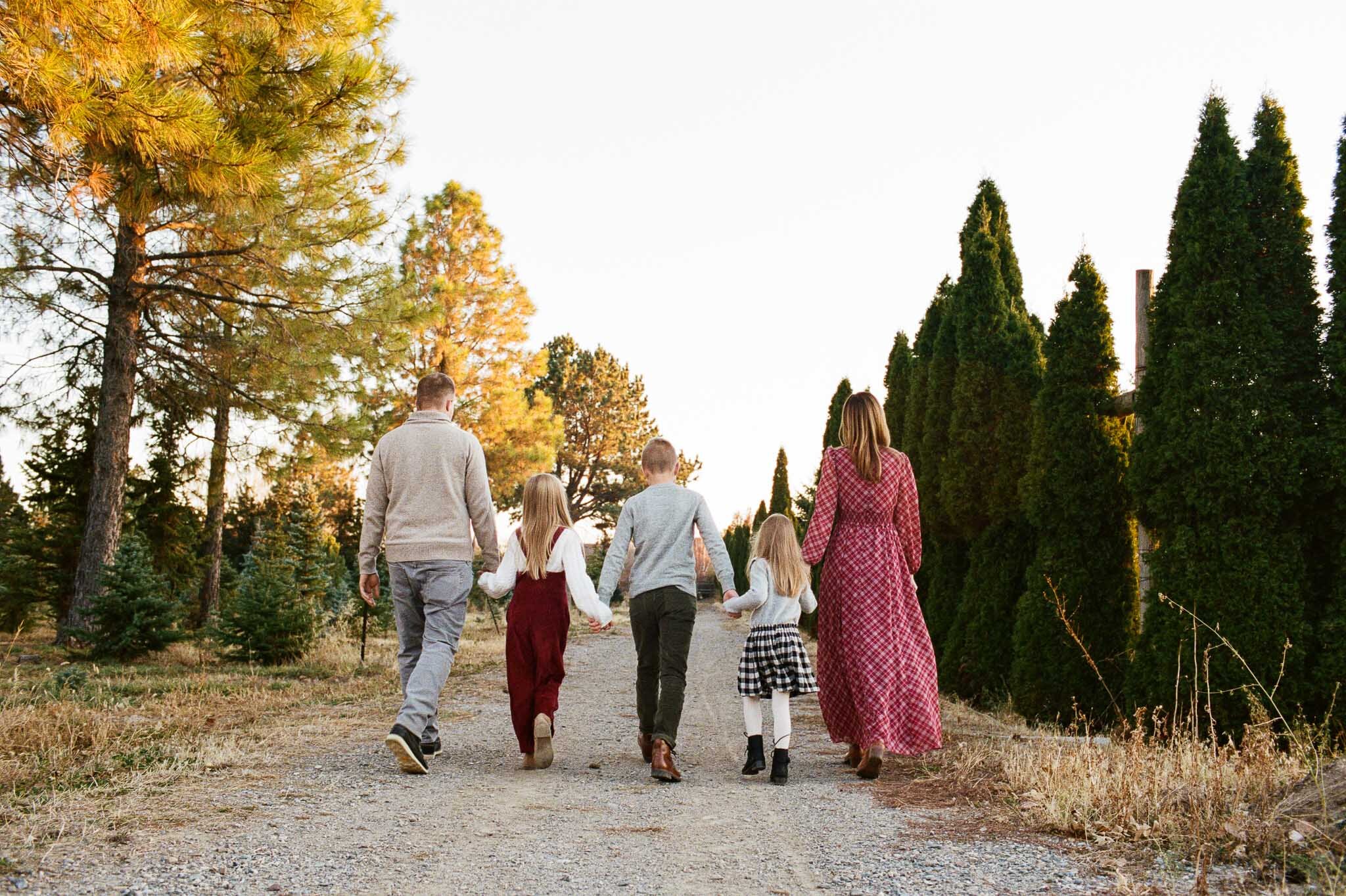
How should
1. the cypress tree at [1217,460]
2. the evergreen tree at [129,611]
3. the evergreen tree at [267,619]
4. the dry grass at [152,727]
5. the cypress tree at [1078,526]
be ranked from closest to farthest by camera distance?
the dry grass at [152,727] < the cypress tree at [1217,460] < the cypress tree at [1078,526] < the evergreen tree at [129,611] < the evergreen tree at [267,619]

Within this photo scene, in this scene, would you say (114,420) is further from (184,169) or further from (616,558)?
(616,558)

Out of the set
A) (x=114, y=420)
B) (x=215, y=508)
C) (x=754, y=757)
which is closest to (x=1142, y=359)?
(x=754, y=757)

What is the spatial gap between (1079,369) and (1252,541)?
2.57 meters

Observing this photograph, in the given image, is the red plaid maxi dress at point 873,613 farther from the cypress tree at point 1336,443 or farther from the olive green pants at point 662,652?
the cypress tree at point 1336,443

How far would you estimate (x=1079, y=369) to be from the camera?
353 inches

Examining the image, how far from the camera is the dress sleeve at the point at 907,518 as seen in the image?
5.62 metres

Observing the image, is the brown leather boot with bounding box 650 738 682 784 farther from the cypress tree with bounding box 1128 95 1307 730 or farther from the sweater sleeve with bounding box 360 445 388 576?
the cypress tree with bounding box 1128 95 1307 730

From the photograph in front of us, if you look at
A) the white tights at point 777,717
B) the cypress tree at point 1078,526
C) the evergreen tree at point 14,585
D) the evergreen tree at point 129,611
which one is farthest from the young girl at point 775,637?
the evergreen tree at point 14,585

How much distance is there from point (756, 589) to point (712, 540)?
0.39 metres

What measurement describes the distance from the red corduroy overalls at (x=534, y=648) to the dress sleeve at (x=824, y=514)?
4.74 feet

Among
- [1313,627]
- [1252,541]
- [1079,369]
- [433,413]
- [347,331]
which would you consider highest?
[347,331]

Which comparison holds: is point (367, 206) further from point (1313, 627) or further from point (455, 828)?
point (1313, 627)

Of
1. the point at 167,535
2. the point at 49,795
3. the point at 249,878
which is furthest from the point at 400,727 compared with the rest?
the point at 167,535

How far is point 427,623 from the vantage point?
5.27 meters
